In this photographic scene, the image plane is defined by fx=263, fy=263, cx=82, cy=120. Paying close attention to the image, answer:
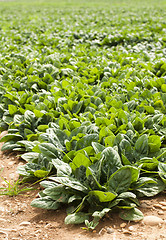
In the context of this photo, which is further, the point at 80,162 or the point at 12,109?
the point at 12,109

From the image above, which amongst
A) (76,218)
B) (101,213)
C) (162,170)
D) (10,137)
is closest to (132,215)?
(101,213)

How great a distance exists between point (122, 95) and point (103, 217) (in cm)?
239

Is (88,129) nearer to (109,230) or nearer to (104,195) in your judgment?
(104,195)

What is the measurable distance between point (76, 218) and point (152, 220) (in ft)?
2.37

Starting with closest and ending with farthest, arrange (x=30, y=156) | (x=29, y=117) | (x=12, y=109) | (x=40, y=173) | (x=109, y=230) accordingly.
Result: 1. (x=109, y=230)
2. (x=40, y=173)
3. (x=30, y=156)
4. (x=29, y=117)
5. (x=12, y=109)

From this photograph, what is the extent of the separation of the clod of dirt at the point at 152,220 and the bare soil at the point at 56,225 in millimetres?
31

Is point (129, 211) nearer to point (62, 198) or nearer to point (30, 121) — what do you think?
point (62, 198)

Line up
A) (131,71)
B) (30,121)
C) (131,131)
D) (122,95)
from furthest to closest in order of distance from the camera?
(131,71), (122,95), (30,121), (131,131)

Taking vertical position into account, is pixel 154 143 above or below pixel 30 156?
above

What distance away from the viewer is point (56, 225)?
102 inches

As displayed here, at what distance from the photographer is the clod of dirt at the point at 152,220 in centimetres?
246

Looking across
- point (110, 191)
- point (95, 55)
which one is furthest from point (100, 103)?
point (95, 55)

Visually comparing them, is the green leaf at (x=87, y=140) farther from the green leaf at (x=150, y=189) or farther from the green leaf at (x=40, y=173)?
the green leaf at (x=150, y=189)

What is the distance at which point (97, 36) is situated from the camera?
10297 millimetres
